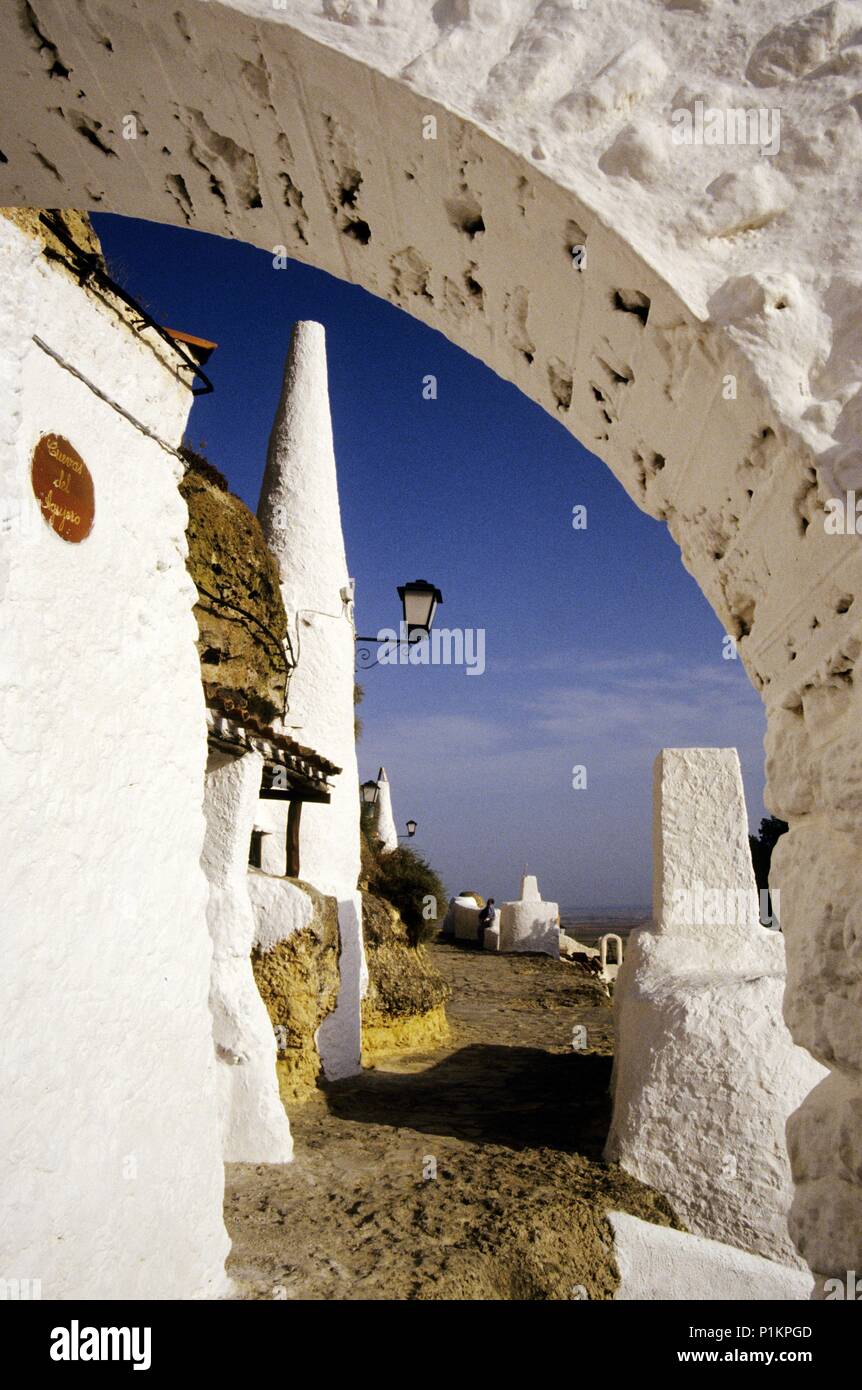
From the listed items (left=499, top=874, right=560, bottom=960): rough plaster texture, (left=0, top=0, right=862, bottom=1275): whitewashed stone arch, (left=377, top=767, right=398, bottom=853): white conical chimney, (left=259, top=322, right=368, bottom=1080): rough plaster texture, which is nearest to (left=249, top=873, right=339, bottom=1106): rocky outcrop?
(left=259, top=322, right=368, bottom=1080): rough plaster texture

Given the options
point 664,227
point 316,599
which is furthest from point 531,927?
point 664,227

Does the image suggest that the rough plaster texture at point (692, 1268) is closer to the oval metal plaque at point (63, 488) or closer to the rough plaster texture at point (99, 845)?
the rough plaster texture at point (99, 845)

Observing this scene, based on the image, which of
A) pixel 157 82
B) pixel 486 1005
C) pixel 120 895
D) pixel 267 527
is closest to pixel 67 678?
pixel 120 895

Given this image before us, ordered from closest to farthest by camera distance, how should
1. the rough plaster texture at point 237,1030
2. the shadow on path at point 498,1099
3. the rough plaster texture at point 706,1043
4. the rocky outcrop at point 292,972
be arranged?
1. the rough plaster texture at point 706,1043
2. the rough plaster texture at point 237,1030
3. the shadow on path at point 498,1099
4. the rocky outcrop at point 292,972

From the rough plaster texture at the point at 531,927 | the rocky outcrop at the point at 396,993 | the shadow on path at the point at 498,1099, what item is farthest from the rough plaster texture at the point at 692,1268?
the rough plaster texture at the point at 531,927

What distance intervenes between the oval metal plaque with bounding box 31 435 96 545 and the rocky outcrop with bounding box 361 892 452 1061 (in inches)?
263

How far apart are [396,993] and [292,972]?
2.76 meters

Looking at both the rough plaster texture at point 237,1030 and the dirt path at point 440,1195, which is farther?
the rough plaster texture at point 237,1030

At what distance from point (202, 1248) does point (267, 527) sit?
8.28 metres

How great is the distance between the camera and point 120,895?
3.23 meters

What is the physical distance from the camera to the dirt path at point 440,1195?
4043 millimetres

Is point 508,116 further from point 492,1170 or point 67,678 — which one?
point 492,1170

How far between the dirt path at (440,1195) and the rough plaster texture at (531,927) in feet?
33.8

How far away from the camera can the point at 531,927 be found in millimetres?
18047
